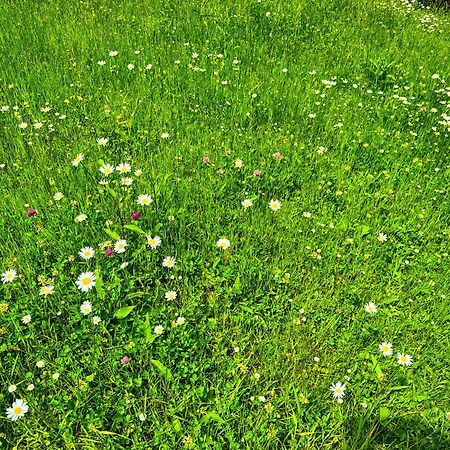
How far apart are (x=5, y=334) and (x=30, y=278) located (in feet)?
1.17

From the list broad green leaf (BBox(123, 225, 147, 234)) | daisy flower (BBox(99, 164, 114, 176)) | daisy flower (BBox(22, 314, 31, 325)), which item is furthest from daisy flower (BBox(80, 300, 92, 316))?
daisy flower (BBox(99, 164, 114, 176))

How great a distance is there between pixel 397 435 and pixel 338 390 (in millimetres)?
359

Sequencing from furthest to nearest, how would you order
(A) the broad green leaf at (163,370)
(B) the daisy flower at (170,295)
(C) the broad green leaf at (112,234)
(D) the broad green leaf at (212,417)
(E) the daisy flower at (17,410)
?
(C) the broad green leaf at (112,234)
(B) the daisy flower at (170,295)
(A) the broad green leaf at (163,370)
(D) the broad green leaf at (212,417)
(E) the daisy flower at (17,410)

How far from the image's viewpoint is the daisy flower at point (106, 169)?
9.86ft

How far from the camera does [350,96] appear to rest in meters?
4.30

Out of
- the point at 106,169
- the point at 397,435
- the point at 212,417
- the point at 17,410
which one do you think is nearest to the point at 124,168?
the point at 106,169

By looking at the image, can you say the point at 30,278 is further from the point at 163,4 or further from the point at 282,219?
the point at 163,4

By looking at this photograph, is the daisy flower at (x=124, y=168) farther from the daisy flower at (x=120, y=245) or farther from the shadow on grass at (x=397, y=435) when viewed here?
the shadow on grass at (x=397, y=435)

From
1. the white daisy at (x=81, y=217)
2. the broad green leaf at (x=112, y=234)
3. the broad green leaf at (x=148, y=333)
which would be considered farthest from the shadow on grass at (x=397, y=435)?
the white daisy at (x=81, y=217)

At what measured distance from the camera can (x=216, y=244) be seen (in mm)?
2797

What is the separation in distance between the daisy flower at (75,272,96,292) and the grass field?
1 centimetres

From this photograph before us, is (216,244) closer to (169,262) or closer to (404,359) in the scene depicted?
(169,262)

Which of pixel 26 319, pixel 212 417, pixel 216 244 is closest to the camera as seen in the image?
pixel 212 417

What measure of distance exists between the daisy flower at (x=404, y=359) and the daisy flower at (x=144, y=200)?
185cm
